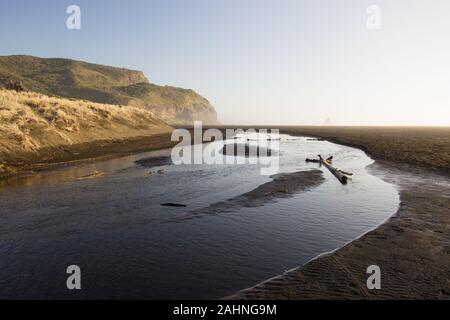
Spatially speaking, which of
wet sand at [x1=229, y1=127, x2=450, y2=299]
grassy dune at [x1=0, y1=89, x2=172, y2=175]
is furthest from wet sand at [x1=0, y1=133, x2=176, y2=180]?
wet sand at [x1=229, y1=127, x2=450, y2=299]

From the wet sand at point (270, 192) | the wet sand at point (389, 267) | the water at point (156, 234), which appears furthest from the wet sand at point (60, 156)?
the wet sand at point (389, 267)

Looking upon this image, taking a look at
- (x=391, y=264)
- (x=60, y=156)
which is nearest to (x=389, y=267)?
(x=391, y=264)

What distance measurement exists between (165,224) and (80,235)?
3.43 meters

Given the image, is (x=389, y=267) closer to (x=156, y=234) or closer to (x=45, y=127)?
(x=156, y=234)

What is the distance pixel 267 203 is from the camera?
17.5 metres

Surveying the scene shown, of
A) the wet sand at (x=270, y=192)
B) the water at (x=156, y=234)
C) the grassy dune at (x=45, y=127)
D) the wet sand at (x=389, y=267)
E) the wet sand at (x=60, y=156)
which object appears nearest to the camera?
the wet sand at (x=389, y=267)

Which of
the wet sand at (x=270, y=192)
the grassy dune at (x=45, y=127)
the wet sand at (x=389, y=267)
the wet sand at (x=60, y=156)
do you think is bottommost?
the wet sand at (x=389, y=267)

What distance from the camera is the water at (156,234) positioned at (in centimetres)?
861

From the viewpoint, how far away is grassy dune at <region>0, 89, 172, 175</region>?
28.5 metres

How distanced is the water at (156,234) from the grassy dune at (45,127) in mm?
8191

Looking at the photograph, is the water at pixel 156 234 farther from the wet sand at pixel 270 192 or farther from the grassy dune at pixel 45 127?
the grassy dune at pixel 45 127

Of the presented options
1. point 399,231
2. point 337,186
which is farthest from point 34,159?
point 399,231

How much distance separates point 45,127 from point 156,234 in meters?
29.5

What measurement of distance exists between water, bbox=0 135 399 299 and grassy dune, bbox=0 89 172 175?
8.19 metres
